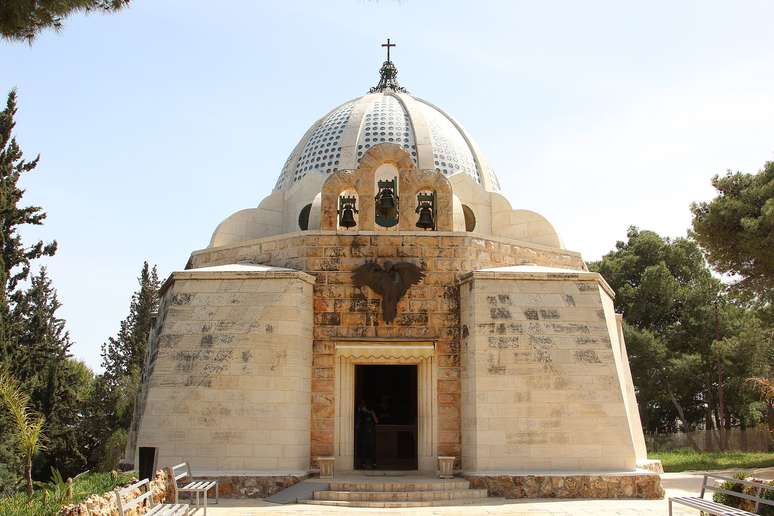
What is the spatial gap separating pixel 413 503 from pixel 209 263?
6065mm

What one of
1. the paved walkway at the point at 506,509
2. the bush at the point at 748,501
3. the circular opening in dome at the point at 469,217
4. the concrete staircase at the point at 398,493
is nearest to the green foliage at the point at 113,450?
the circular opening in dome at the point at 469,217

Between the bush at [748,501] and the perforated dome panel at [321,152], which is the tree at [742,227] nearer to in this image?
the bush at [748,501]

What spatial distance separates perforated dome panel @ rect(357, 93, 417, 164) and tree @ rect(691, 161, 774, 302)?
21.2ft

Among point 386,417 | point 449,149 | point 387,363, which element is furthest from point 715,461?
point 387,363

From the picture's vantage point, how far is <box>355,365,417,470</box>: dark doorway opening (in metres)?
12.1

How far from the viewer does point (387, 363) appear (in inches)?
451

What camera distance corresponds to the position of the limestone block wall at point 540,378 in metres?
10.6

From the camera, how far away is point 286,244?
12.1m

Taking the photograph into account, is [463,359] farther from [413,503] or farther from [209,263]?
[209,263]

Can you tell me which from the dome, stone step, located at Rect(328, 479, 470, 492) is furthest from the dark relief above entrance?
the dome

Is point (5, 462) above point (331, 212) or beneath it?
beneath

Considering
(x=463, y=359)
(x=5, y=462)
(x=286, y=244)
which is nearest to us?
(x=463, y=359)

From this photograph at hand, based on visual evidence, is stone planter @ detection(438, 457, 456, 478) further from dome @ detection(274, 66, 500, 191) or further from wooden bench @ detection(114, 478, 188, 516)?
dome @ detection(274, 66, 500, 191)

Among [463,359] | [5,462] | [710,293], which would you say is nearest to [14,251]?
[5,462]
